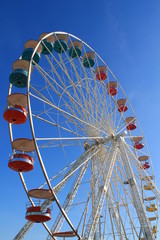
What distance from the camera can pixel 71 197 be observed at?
14.0 metres

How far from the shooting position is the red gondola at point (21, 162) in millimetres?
10641

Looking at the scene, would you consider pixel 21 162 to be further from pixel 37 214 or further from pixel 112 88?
pixel 112 88

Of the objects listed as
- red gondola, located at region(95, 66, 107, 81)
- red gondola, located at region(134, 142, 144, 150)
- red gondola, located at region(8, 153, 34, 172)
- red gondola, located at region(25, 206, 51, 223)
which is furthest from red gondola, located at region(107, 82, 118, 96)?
red gondola, located at region(25, 206, 51, 223)

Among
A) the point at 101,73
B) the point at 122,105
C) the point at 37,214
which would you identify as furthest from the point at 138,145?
the point at 37,214

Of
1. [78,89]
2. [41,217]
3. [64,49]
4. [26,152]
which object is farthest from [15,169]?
[64,49]

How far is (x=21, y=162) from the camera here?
10.6m

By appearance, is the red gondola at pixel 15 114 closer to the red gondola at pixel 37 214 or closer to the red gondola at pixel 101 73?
the red gondola at pixel 37 214

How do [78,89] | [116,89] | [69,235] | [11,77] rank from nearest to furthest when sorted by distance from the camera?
[69,235] < [11,77] < [78,89] < [116,89]

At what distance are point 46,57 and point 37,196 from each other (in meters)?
8.10

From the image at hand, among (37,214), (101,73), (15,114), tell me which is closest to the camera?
(37,214)

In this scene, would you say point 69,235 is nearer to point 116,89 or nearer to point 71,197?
point 71,197

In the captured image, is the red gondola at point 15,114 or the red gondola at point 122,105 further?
the red gondola at point 122,105

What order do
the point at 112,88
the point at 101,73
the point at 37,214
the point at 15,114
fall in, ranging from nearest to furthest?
the point at 37,214 → the point at 15,114 → the point at 101,73 → the point at 112,88

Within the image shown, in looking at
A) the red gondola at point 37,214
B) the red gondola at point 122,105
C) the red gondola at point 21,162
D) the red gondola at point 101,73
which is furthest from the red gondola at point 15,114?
the red gondola at point 122,105
